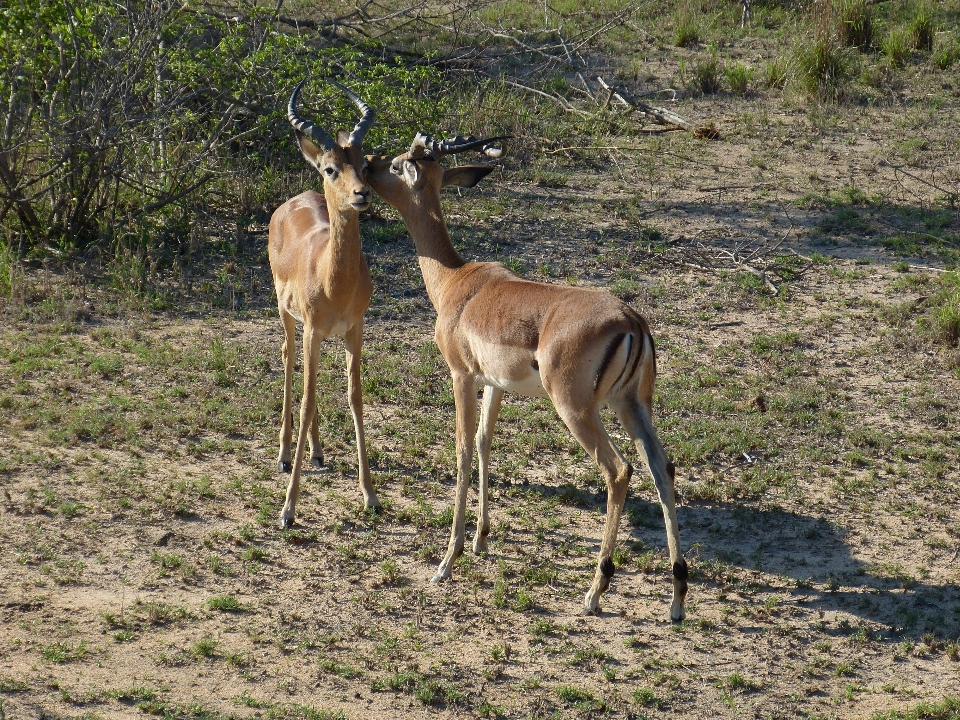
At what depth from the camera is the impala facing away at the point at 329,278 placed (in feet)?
19.5

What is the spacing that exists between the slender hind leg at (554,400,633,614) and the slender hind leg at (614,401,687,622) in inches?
4.7

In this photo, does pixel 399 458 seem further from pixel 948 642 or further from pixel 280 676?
pixel 948 642

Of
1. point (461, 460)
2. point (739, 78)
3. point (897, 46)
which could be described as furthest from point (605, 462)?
point (897, 46)

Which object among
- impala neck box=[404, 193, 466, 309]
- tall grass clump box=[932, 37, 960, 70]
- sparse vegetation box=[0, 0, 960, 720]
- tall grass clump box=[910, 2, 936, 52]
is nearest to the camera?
sparse vegetation box=[0, 0, 960, 720]

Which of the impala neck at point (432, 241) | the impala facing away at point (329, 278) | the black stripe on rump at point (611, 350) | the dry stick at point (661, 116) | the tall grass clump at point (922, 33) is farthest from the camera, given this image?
the tall grass clump at point (922, 33)

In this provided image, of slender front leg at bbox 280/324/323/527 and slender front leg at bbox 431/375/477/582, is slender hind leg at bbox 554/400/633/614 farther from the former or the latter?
slender front leg at bbox 280/324/323/527

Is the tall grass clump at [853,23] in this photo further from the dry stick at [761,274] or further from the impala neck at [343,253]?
the impala neck at [343,253]

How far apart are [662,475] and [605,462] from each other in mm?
264

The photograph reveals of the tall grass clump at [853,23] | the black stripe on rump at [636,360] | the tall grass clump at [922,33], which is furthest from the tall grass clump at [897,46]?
the black stripe on rump at [636,360]

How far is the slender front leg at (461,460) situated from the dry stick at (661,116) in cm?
685

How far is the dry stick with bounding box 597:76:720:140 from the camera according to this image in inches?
465

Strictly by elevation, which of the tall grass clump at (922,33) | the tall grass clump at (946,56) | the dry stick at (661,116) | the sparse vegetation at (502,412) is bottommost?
the sparse vegetation at (502,412)

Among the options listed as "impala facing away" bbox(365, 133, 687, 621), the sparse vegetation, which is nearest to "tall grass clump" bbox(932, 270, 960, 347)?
the sparse vegetation

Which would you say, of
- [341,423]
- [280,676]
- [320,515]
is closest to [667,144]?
[341,423]
